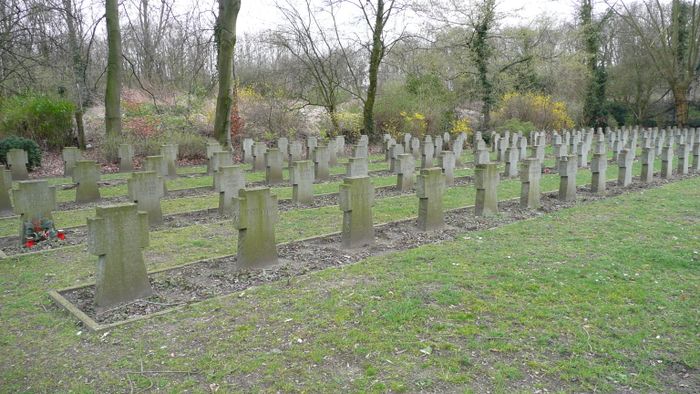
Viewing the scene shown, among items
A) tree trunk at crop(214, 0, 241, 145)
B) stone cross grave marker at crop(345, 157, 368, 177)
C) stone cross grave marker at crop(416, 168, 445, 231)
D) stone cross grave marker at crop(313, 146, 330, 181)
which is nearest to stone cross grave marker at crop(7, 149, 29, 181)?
tree trunk at crop(214, 0, 241, 145)

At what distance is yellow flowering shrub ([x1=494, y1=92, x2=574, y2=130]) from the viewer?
96.3 feet

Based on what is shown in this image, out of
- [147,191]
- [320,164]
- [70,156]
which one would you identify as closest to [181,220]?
[147,191]

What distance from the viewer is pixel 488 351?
163 inches

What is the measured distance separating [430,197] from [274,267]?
287 centimetres

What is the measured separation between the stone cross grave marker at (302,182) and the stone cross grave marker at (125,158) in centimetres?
792

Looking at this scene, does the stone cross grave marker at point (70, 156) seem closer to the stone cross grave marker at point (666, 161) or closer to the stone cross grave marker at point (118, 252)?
the stone cross grave marker at point (118, 252)

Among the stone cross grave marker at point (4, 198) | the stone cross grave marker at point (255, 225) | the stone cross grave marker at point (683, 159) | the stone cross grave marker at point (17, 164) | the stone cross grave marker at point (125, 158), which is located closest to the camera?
the stone cross grave marker at point (255, 225)

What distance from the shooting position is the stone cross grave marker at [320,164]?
Answer: 14492mm

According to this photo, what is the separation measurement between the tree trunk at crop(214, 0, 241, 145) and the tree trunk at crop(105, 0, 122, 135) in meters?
3.35

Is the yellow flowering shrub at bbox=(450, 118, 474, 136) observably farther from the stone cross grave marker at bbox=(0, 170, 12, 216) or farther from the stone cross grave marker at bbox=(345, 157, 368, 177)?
the stone cross grave marker at bbox=(0, 170, 12, 216)

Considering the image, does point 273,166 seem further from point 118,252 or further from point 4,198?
point 118,252

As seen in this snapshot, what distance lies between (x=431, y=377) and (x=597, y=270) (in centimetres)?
316

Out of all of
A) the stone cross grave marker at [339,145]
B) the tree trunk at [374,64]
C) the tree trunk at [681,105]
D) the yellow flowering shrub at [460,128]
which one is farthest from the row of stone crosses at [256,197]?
the tree trunk at [681,105]

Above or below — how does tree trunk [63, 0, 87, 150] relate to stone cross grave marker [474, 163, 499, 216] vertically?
above
